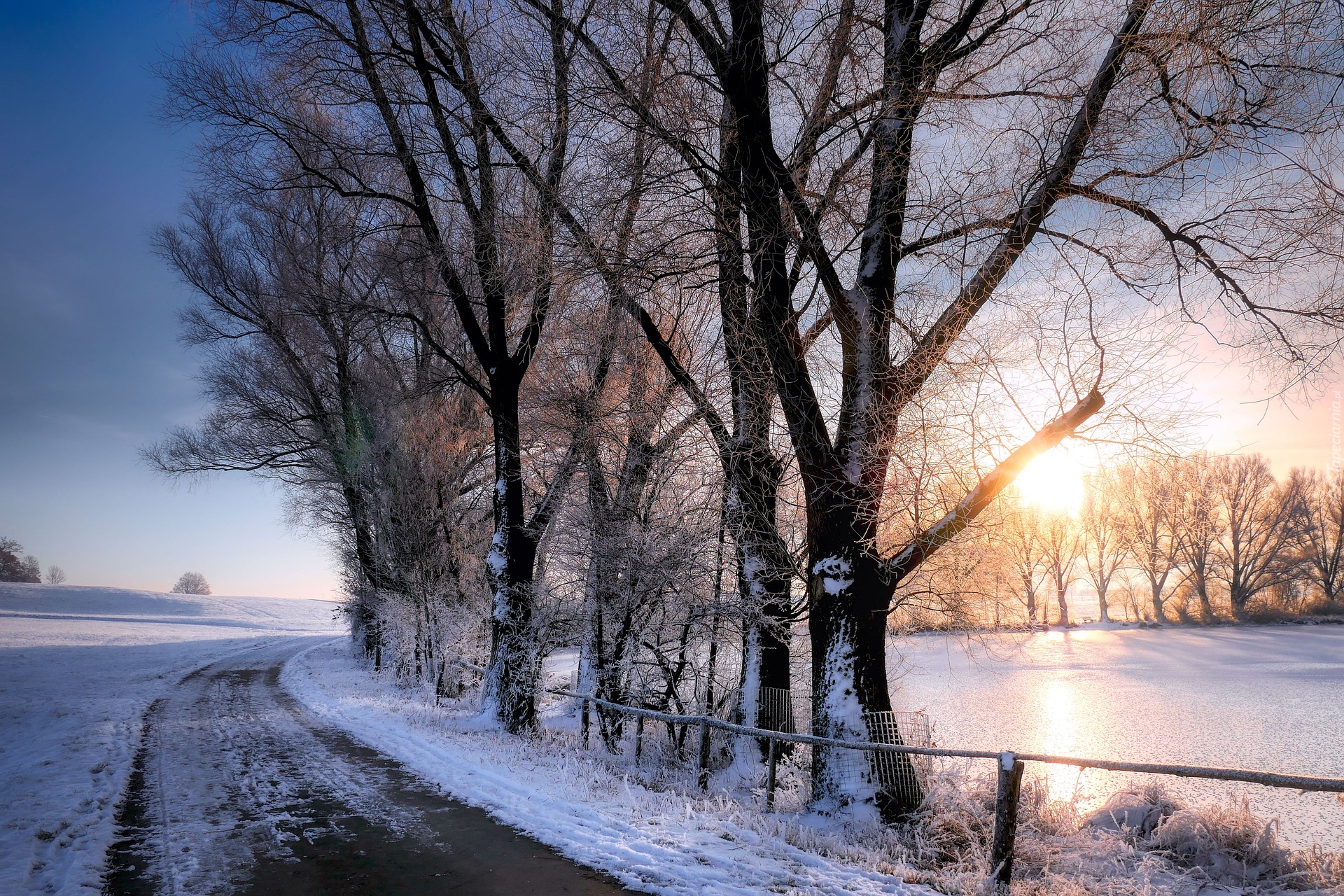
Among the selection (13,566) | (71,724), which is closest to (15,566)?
(13,566)

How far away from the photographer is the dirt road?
459 cm

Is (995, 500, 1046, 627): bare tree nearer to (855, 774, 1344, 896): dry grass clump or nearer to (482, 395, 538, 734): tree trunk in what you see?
(855, 774, 1344, 896): dry grass clump

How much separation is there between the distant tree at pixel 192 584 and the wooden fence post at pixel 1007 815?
102622 mm

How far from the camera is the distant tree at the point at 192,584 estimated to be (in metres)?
85.4

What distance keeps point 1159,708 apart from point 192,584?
10186 cm

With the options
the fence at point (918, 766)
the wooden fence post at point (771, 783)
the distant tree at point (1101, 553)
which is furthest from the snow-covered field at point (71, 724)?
the distant tree at point (1101, 553)

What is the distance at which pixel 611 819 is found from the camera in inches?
232

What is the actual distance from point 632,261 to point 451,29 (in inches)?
247

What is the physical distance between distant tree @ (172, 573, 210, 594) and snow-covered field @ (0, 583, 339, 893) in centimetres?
4916

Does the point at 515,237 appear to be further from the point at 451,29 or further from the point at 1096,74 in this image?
the point at 1096,74

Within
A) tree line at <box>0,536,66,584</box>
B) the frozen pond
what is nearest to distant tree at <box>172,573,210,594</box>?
tree line at <box>0,536,66,584</box>

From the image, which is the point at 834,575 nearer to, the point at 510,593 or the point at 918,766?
the point at 918,766

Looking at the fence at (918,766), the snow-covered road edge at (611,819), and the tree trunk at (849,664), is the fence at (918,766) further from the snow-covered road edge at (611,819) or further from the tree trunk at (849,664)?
the snow-covered road edge at (611,819)

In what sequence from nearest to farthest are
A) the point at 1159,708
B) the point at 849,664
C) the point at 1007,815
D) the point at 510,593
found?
the point at 1007,815 < the point at 849,664 < the point at 510,593 < the point at 1159,708
